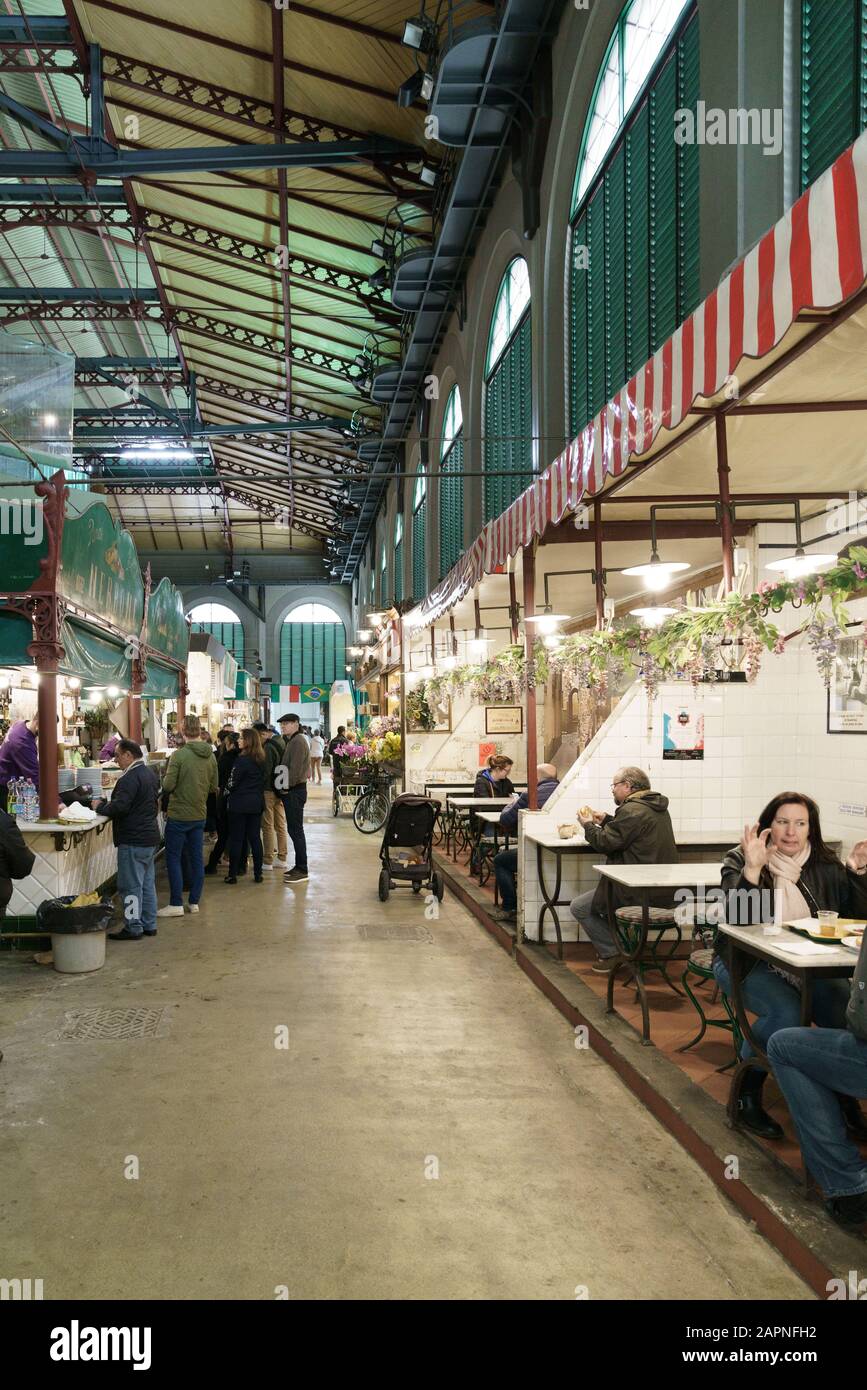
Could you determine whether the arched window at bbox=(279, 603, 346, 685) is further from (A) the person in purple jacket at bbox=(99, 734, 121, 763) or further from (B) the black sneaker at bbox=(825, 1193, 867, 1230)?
(B) the black sneaker at bbox=(825, 1193, 867, 1230)

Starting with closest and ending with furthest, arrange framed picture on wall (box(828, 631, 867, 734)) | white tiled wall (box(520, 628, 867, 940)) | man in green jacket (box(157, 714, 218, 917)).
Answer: framed picture on wall (box(828, 631, 867, 734)) < white tiled wall (box(520, 628, 867, 940)) < man in green jacket (box(157, 714, 218, 917))

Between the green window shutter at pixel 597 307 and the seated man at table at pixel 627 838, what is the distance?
4.22 metres

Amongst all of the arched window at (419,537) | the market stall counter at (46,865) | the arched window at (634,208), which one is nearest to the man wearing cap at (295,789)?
the market stall counter at (46,865)

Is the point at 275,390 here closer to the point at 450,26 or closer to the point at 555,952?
the point at 450,26

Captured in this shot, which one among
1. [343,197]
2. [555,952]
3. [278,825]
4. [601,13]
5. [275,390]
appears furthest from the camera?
[275,390]

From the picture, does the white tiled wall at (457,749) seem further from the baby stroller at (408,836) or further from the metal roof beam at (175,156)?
the metal roof beam at (175,156)

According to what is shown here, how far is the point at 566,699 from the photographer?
14172 millimetres

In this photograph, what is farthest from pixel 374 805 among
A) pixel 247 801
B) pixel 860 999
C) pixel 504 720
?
pixel 860 999

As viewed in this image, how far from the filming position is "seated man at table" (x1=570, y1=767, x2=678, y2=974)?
6.18 metres

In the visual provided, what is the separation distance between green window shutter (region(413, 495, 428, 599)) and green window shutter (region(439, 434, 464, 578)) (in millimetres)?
1694

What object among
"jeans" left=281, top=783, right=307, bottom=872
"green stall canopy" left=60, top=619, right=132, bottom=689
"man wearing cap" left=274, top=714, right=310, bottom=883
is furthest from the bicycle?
"green stall canopy" left=60, top=619, right=132, bottom=689

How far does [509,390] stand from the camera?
1258 cm
